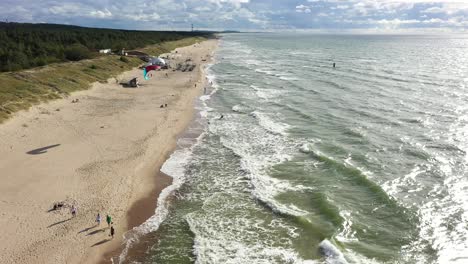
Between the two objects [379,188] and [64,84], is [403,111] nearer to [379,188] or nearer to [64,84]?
[379,188]

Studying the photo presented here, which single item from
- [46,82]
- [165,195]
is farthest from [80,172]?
[46,82]

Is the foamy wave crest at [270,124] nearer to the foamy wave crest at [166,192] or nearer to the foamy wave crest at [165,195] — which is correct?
the foamy wave crest at [166,192]

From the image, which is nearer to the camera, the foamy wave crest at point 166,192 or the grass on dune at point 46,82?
the foamy wave crest at point 166,192

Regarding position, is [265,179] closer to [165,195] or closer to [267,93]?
[165,195]

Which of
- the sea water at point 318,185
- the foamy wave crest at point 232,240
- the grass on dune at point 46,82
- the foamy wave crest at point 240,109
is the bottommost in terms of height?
the foamy wave crest at point 232,240

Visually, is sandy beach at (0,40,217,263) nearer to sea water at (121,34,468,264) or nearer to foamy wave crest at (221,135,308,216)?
sea water at (121,34,468,264)

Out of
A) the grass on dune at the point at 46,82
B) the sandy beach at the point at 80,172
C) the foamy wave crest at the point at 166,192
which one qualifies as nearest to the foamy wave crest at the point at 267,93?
the sandy beach at the point at 80,172
